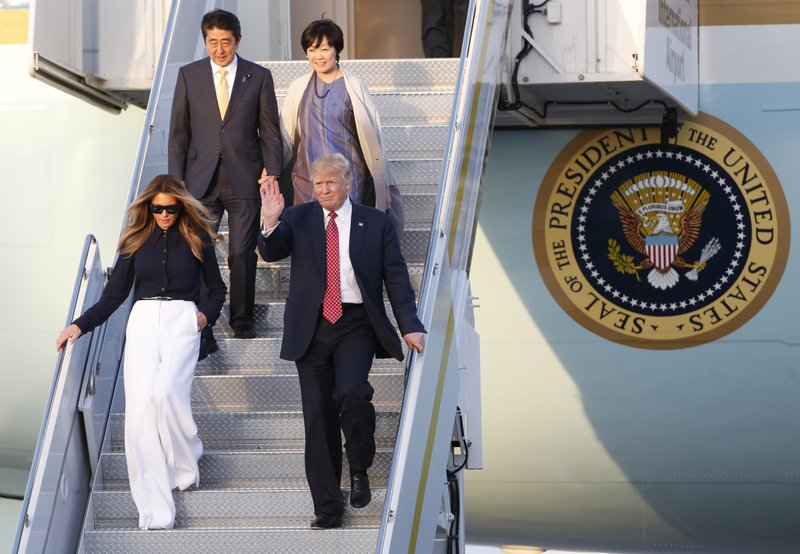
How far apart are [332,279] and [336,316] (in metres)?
0.16

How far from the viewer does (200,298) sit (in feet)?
18.3

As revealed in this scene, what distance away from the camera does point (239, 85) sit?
6188 mm

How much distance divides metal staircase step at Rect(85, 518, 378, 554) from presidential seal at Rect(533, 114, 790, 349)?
3650 mm

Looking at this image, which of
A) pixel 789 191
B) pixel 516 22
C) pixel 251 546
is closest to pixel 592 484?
pixel 789 191

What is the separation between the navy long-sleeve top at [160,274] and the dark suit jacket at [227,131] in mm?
694

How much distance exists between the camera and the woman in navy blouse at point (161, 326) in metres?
5.33

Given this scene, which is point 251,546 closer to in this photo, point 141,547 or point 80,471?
point 141,547

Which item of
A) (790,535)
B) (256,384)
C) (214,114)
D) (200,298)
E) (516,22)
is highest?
(516,22)

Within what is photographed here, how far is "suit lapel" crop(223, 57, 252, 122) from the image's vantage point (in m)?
6.17

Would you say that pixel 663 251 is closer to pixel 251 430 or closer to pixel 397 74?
pixel 397 74

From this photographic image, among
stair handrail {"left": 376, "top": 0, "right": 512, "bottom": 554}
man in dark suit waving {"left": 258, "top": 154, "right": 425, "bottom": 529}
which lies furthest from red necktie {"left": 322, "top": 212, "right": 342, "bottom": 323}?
stair handrail {"left": 376, "top": 0, "right": 512, "bottom": 554}

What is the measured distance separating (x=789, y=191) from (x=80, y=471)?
518cm

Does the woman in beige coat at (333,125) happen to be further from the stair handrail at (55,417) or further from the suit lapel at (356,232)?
the stair handrail at (55,417)

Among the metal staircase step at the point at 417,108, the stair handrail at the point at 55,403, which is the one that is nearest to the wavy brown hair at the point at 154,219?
the stair handrail at the point at 55,403
